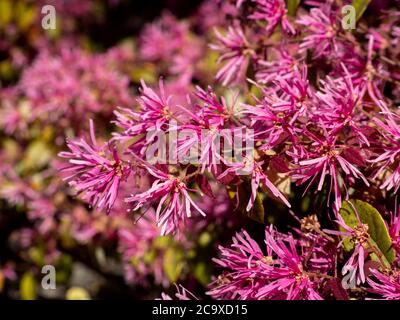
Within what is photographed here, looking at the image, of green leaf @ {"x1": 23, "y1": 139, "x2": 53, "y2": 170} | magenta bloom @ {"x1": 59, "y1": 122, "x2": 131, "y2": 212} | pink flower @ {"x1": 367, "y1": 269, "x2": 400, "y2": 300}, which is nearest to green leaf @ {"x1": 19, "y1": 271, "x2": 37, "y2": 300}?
green leaf @ {"x1": 23, "y1": 139, "x2": 53, "y2": 170}

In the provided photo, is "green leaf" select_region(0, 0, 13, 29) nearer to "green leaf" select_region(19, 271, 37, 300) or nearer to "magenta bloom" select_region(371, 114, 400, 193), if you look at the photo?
"green leaf" select_region(19, 271, 37, 300)

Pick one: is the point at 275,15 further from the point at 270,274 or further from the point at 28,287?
the point at 28,287

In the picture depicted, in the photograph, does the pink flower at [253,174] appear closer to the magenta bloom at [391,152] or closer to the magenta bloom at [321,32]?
the magenta bloom at [391,152]

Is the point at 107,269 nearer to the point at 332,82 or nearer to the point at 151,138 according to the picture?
the point at 151,138

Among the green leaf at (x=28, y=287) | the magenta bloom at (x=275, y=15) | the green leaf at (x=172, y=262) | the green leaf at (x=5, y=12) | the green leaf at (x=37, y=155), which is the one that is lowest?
the green leaf at (x=28, y=287)

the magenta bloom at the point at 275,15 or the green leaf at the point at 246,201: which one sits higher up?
the magenta bloom at the point at 275,15

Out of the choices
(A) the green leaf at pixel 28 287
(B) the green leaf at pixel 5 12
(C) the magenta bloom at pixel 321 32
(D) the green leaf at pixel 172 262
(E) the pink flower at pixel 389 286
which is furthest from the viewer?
(B) the green leaf at pixel 5 12

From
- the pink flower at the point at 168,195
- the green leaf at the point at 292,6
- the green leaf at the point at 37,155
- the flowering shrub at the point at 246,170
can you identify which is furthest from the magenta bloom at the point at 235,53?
the green leaf at the point at 37,155
